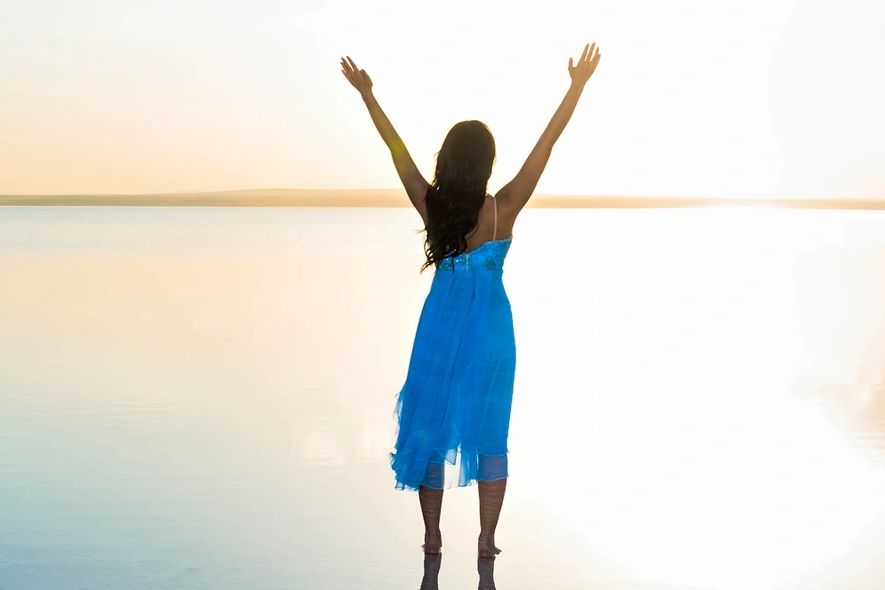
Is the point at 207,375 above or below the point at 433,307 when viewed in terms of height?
below

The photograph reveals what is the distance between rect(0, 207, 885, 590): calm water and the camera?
4.23m

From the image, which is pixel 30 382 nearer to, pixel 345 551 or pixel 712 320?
pixel 345 551

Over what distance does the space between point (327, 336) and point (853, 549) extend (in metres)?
6.74

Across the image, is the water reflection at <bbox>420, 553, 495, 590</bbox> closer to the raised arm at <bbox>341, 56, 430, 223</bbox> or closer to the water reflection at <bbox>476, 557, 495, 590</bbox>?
the water reflection at <bbox>476, 557, 495, 590</bbox>

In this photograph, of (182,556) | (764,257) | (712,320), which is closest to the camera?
(182,556)

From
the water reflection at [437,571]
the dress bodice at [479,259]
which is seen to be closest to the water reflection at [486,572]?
the water reflection at [437,571]

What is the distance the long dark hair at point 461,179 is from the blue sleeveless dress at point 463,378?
152 millimetres

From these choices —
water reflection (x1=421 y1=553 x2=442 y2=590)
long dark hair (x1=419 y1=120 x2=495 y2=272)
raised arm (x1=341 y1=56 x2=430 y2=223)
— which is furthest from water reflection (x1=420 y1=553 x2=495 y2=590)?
raised arm (x1=341 y1=56 x2=430 y2=223)

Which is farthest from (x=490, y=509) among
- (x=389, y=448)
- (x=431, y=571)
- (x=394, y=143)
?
(x=389, y=448)

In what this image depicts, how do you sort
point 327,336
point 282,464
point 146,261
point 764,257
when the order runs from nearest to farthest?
point 282,464, point 327,336, point 146,261, point 764,257

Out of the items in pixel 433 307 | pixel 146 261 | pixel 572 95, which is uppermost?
pixel 572 95

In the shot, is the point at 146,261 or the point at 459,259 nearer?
the point at 459,259

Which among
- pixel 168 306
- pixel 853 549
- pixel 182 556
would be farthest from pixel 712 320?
pixel 182 556

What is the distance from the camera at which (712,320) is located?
12516 mm
